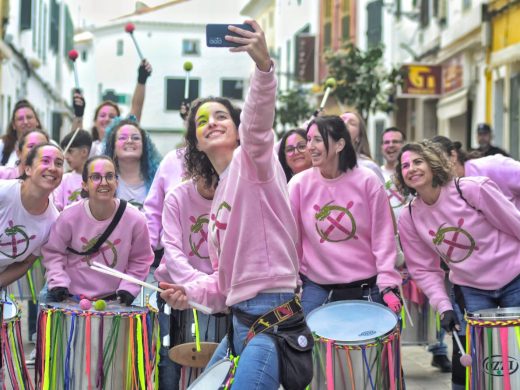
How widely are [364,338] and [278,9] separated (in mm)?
39431

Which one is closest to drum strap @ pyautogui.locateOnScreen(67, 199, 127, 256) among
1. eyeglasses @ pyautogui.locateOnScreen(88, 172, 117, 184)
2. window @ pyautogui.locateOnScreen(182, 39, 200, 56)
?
eyeglasses @ pyautogui.locateOnScreen(88, 172, 117, 184)

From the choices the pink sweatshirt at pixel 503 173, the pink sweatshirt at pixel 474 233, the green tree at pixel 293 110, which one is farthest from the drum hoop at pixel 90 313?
the green tree at pixel 293 110

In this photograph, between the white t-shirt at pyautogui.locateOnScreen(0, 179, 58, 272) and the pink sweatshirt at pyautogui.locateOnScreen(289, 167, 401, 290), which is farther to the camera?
the pink sweatshirt at pyautogui.locateOnScreen(289, 167, 401, 290)

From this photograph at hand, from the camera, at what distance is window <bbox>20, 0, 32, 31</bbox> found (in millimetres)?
26759

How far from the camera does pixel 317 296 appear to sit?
6383 millimetres

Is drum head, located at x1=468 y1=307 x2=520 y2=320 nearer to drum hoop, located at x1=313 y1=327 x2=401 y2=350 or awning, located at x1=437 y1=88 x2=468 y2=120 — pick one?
drum hoop, located at x1=313 y1=327 x2=401 y2=350

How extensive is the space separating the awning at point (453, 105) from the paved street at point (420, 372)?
11116 millimetres

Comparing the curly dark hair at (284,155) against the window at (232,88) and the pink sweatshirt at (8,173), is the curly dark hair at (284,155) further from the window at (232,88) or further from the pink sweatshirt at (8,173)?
the window at (232,88)

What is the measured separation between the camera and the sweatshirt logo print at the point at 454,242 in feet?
20.4

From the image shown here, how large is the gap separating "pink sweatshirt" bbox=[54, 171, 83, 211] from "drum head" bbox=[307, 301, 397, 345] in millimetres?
3269

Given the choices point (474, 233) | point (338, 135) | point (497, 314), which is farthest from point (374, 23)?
point (497, 314)

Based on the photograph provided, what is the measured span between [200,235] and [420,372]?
9.98 feet

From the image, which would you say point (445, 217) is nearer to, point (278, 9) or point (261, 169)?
point (261, 169)

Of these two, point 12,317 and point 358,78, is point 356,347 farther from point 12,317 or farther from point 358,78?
point 358,78
